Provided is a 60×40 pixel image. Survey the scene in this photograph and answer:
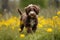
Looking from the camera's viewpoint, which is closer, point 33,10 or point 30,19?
point 33,10

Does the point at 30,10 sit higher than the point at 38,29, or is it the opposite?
the point at 30,10

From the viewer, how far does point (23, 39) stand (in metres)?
6.86

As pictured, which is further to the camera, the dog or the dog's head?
the dog

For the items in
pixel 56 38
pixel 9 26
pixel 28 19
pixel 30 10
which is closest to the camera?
pixel 56 38

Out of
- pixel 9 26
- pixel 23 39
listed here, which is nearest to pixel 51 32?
pixel 23 39

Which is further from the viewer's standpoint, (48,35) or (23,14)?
(23,14)

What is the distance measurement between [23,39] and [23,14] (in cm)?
292

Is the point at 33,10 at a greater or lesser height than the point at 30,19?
greater

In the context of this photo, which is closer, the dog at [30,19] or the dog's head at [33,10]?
the dog's head at [33,10]

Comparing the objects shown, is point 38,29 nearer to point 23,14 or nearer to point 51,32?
point 23,14

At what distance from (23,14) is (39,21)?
0.74m

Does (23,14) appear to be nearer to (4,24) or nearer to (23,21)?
(23,21)

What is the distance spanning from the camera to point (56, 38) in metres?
6.57

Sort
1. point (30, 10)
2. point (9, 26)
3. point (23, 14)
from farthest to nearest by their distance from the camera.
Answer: point (23, 14) < point (30, 10) < point (9, 26)
